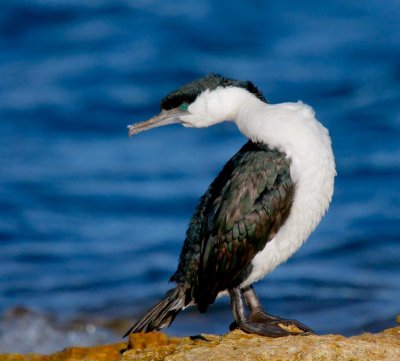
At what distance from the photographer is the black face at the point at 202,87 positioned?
31.1ft

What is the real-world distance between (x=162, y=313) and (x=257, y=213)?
41.3 inches

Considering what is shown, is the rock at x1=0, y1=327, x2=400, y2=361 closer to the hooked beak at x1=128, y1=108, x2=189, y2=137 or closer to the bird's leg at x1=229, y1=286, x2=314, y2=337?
the bird's leg at x1=229, y1=286, x2=314, y2=337

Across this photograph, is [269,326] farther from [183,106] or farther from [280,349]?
[183,106]

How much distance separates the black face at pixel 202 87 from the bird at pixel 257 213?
79mm

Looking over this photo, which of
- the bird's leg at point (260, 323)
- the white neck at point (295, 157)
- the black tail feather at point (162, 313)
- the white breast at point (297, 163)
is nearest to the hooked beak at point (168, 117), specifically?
the white neck at point (295, 157)

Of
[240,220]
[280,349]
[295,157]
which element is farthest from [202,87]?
[280,349]

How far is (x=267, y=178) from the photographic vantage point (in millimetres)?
9031

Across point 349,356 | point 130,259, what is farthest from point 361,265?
point 349,356

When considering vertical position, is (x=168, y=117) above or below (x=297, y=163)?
above

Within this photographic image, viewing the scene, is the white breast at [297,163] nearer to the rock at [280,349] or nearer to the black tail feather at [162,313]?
the black tail feather at [162,313]

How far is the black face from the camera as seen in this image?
31.1 ft

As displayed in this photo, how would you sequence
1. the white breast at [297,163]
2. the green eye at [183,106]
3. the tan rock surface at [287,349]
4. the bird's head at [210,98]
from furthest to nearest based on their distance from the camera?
the green eye at [183,106], the bird's head at [210,98], the white breast at [297,163], the tan rock surface at [287,349]

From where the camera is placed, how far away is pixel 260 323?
29.7ft

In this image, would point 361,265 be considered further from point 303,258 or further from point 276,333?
point 276,333
